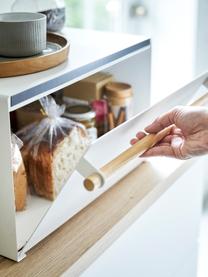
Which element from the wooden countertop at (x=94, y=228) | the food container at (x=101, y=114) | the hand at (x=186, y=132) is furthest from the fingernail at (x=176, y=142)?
the food container at (x=101, y=114)

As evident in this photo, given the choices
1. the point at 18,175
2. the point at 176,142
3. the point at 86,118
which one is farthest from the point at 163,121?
the point at 18,175

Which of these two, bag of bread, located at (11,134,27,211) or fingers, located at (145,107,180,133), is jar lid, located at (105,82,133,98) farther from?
bag of bread, located at (11,134,27,211)

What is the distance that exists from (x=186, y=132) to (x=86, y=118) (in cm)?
23

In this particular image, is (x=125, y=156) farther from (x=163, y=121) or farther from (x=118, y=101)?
(x=118, y=101)

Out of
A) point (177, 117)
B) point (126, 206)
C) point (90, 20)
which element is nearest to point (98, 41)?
point (177, 117)

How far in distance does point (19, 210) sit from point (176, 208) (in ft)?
1.44

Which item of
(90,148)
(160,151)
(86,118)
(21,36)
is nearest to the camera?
(90,148)

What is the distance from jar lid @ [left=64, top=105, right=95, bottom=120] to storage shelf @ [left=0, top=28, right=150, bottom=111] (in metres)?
0.14

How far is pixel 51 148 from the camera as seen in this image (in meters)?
1.08

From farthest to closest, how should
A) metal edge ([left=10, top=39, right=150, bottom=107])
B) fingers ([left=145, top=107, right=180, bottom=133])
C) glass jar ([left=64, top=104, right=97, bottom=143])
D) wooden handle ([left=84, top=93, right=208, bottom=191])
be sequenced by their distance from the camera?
1. glass jar ([left=64, top=104, right=97, bottom=143])
2. fingers ([left=145, top=107, right=180, bottom=133])
3. metal edge ([left=10, top=39, right=150, bottom=107])
4. wooden handle ([left=84, top=93, right=208, bottom=191])

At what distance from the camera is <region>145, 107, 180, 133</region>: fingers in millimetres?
1061

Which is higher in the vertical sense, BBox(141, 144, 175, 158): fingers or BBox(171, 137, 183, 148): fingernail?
BBox(171, 137, 183, 148): fingernail

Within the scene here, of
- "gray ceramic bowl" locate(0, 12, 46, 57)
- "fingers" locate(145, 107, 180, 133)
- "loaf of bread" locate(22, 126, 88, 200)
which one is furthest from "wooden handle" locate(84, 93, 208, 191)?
"gray ceramic bowl" locate(0, 12, 46, 57)

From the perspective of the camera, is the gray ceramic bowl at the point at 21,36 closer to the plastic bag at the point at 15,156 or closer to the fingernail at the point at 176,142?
the plastic bag at the point at 15,156
